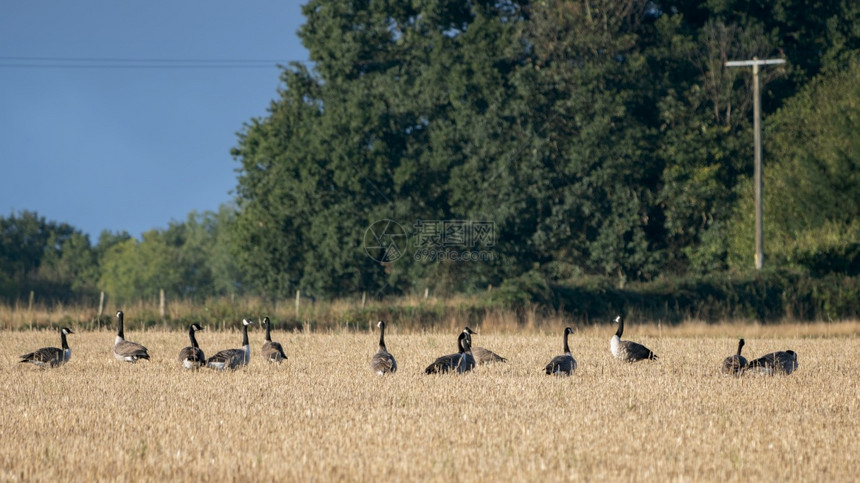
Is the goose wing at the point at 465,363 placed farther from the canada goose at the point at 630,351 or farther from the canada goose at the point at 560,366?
the canada goose at the point at 630,351

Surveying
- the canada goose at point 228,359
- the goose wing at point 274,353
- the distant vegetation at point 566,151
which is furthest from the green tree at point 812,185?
the canada goose at point 228,359

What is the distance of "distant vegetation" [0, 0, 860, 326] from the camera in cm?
5481

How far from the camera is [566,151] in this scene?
60438 mm

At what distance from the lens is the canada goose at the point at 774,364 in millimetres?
20484

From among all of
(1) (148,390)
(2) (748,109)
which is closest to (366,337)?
(1) (148,390)

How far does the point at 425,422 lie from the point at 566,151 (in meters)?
47.3

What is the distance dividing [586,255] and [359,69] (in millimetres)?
20983

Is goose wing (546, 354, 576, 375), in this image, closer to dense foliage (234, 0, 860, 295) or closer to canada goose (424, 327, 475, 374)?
canada goose (424, 327, 475, 374)

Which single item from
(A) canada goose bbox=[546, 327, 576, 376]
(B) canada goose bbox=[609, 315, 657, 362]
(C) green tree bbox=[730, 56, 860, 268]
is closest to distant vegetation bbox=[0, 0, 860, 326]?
(C) green tree bbox=[730, 56, 860, 268]

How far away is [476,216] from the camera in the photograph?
60.0 m

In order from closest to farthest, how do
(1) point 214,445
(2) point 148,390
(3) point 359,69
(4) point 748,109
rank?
(1) point 214,445
(2) point 148,390
(4) point 748,109
(3) point 359,69

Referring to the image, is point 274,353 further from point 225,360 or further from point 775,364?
point 775,364

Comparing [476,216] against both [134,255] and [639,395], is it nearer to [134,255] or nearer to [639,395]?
[639,395]

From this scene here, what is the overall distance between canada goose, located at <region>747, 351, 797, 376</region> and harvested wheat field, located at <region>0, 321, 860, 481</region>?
11.3 inches
